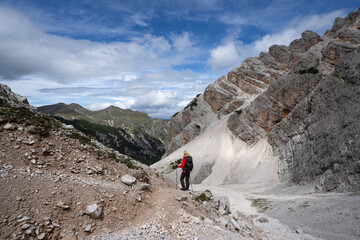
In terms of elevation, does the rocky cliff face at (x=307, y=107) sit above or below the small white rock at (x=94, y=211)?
above

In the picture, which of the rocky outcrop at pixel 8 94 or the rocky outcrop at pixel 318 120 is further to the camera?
the rocky outcrop at pixel 318 120

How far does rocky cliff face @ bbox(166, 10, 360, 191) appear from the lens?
2523 centimetres

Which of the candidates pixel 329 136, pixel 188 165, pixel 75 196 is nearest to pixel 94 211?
pixel 75 196

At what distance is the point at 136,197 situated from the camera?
855 cm

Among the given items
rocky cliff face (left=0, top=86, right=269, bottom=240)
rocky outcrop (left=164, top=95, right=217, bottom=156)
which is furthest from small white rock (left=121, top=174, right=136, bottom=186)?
rocky outcrop (left=164, top=95, right=217, bottom=156)

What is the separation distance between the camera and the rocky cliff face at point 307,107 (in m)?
25.2

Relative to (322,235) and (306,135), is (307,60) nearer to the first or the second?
(306,135)

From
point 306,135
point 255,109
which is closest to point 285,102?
point 255,109

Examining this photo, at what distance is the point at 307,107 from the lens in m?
36.1

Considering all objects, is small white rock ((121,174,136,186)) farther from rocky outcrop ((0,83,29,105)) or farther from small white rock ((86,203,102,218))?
rocky outcrop ((0,83,29,105))

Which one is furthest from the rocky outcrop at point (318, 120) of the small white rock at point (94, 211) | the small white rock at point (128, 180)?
the small white rock at point (94, 211)

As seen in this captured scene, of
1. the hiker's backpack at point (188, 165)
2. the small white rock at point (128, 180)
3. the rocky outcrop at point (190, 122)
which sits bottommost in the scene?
the small white rock at point (128, 180)

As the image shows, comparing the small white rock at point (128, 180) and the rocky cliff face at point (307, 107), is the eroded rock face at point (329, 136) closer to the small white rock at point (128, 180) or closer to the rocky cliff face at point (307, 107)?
the rocky cliff face at point (307, 107)

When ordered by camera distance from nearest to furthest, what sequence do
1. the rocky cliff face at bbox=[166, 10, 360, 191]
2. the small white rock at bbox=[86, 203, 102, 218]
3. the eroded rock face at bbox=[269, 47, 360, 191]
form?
the small white rock at bbox=[86, 203, 102, 218] < the eroded rock face at bbox=[269, 47, 360, 191] < the rocky cliff face at bbox=[166, 10, 360, 191]
